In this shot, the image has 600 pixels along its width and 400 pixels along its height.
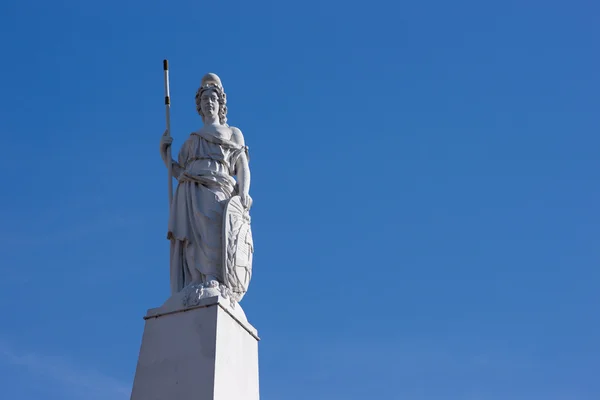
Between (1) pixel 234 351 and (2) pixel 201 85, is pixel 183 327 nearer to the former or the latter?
(1) pixel 234 351

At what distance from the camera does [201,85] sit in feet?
48.7

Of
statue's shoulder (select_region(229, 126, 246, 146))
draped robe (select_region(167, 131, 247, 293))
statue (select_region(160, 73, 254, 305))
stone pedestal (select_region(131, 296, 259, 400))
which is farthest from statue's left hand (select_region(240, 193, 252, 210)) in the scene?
stone pedestal (select_region(131, 296, 259, 400))

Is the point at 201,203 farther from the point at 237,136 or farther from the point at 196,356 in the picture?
the point at 196,356

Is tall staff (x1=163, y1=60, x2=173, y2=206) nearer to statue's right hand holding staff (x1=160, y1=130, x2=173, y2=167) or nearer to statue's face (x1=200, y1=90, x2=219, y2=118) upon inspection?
statue's right hand holding staff (x1=160, y1=130, x2=173, y2=167)

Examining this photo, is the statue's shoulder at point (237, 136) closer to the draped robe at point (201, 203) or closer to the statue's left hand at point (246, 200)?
the draped robe at point (201, 203)

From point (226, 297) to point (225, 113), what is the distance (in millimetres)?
3312

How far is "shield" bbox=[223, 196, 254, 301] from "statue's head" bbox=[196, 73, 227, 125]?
5.14ft

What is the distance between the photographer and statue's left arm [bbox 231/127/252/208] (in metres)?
14.2

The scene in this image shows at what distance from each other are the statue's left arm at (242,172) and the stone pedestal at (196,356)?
1831 mm

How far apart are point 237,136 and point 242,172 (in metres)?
0.60

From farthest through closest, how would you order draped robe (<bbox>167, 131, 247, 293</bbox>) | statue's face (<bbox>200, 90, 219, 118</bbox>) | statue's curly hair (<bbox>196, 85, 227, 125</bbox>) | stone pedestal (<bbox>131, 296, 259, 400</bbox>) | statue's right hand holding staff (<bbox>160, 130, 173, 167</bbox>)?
statue's curly hair (<bbox>196, 85, 227, 125</bbox>), statue's face (<bbox>200, 90, 219, 118</bbox>), statue's right hand holding staff (<bbox>160, 130, 173, 167</bbox>), draped robe (<bbox>167, 131, 247, 293</bbox>), stone pedestal (<bbox>131, 296, 259, 400</bbox>)

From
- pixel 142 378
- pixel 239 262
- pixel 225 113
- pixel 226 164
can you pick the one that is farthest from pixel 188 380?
pixel 225 113

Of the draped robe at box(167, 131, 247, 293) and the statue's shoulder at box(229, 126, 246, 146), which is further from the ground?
the statue's shoulder at box(229, 126, 246, 146)

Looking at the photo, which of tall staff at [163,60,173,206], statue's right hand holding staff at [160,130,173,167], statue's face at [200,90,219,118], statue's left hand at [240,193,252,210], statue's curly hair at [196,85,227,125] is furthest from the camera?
statue's curly hair at [196,85,227,125]
